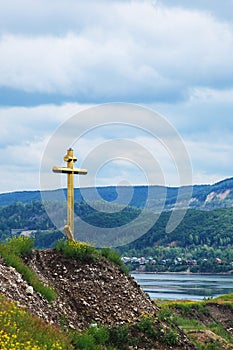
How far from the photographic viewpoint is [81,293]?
672 inches

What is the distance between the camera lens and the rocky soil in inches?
596

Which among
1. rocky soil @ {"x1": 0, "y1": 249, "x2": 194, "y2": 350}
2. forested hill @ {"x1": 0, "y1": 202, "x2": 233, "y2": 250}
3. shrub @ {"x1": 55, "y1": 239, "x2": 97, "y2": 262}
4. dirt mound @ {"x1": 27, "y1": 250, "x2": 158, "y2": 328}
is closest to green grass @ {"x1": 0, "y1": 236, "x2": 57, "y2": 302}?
rocky soil @ {"x1": 0, "y1": 249, "x2": 194, "y2": 350}

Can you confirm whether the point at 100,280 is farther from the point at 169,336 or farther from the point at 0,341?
the point at 0,341

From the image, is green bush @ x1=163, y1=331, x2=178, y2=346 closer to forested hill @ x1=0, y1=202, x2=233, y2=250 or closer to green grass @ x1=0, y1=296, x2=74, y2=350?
green grass @ x1=0, y1=296, x2=74, y2=350

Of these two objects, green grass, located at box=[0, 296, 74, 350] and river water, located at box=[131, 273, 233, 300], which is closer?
green grass, located at box=[0, 296, 74, 350]

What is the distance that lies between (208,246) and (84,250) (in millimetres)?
152071

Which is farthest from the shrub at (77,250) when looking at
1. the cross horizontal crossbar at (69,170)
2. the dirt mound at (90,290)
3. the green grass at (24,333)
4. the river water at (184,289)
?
the river water at (184,289)

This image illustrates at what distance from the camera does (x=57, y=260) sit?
18172 mm

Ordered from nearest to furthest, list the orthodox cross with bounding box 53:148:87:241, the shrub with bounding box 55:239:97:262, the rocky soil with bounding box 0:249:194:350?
the rocky soil with bounding box 0:249:194:350 → the shrub with bounding box 55:239:97:262 → the orthodox cross with bounding box 53:148:87:241

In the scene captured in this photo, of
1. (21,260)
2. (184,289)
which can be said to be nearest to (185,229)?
(184,289)

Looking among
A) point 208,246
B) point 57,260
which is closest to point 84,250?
point 57,260

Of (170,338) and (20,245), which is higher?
(20,245)

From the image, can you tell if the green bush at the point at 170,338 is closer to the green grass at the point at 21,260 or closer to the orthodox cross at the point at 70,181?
the green grass at the point at 21,260

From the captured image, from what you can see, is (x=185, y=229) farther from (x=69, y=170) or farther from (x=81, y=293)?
(x=81, y=293)
